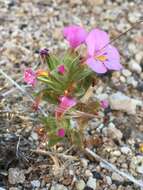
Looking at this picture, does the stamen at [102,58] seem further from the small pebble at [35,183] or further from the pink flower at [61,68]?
the small pebble at [35,183]

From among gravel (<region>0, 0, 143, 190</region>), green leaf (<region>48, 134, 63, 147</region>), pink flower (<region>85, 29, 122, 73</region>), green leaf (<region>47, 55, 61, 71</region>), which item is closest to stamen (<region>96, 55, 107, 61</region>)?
pink flower (<region>85, 29, 122, 73</region>)

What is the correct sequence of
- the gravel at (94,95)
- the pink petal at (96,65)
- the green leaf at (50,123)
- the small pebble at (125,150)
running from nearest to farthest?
1. the pink petal at (96,65)
2. the green leaf at (50,123)
3. the gravel at (94,95)
4. the small pebble at (125,150)

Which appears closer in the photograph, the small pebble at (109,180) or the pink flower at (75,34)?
the pink flower at (75,34)

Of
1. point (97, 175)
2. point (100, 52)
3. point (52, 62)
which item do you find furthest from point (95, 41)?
point (97, 175)

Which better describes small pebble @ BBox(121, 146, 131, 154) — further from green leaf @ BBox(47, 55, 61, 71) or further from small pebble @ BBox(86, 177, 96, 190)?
green leaf @ BBox(47, 55, 61, 71)

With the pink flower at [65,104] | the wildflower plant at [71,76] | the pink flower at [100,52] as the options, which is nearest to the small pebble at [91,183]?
the wildflower plant at [71,76]

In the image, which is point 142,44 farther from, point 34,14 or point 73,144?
point 73,144

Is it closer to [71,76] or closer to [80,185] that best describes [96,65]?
[71,76]
